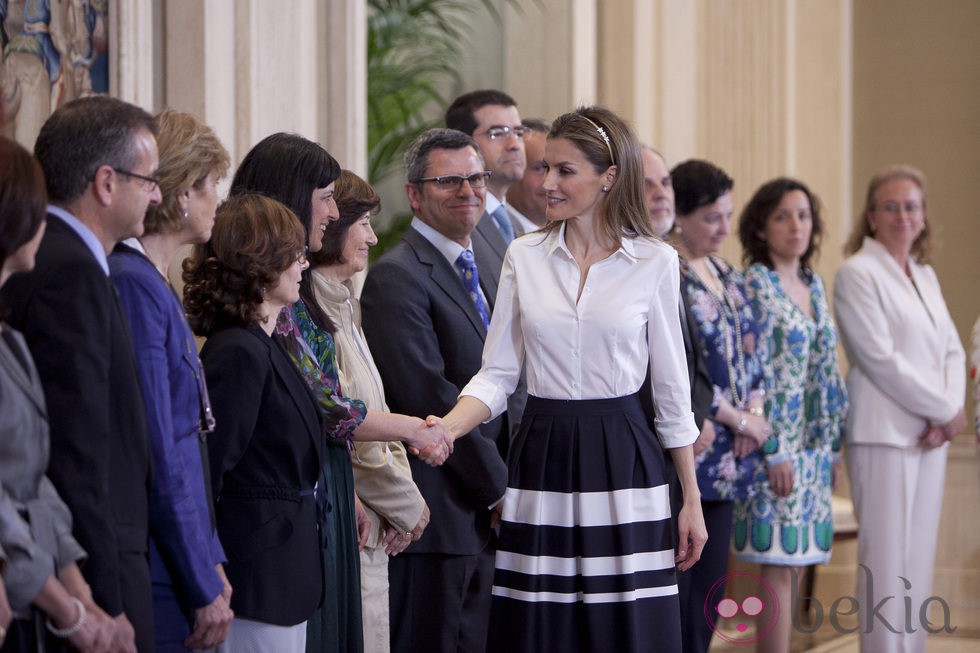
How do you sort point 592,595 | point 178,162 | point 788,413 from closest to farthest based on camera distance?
point 178,162 → point 592,595 → point 788,413

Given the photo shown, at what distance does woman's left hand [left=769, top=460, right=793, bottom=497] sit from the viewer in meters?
4.86

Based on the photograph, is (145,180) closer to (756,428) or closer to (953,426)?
(756,428)

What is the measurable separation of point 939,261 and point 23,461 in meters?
6.73

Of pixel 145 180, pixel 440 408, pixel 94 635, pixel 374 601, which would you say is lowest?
pixel 374 601

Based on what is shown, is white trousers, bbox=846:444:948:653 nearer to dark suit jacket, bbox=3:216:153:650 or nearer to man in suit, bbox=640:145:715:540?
man in suit, bbox=640:145:715:540

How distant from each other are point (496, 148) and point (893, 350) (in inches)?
69.5

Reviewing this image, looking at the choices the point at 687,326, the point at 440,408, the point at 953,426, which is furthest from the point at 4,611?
the point at 953,426

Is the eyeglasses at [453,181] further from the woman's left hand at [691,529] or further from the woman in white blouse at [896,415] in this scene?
the woman in white blouse at [896,415]

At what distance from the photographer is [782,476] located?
486 centimetres

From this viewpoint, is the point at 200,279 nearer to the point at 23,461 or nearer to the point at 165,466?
the point at 165,466

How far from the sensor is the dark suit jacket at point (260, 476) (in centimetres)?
276

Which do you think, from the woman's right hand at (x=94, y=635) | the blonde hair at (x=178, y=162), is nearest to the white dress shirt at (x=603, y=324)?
the blonde hair at (x=178, y=162)

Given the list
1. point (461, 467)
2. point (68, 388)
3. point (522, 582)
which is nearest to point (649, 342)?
point (522, 582)

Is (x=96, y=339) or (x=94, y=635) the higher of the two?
(x=96, y=339)
